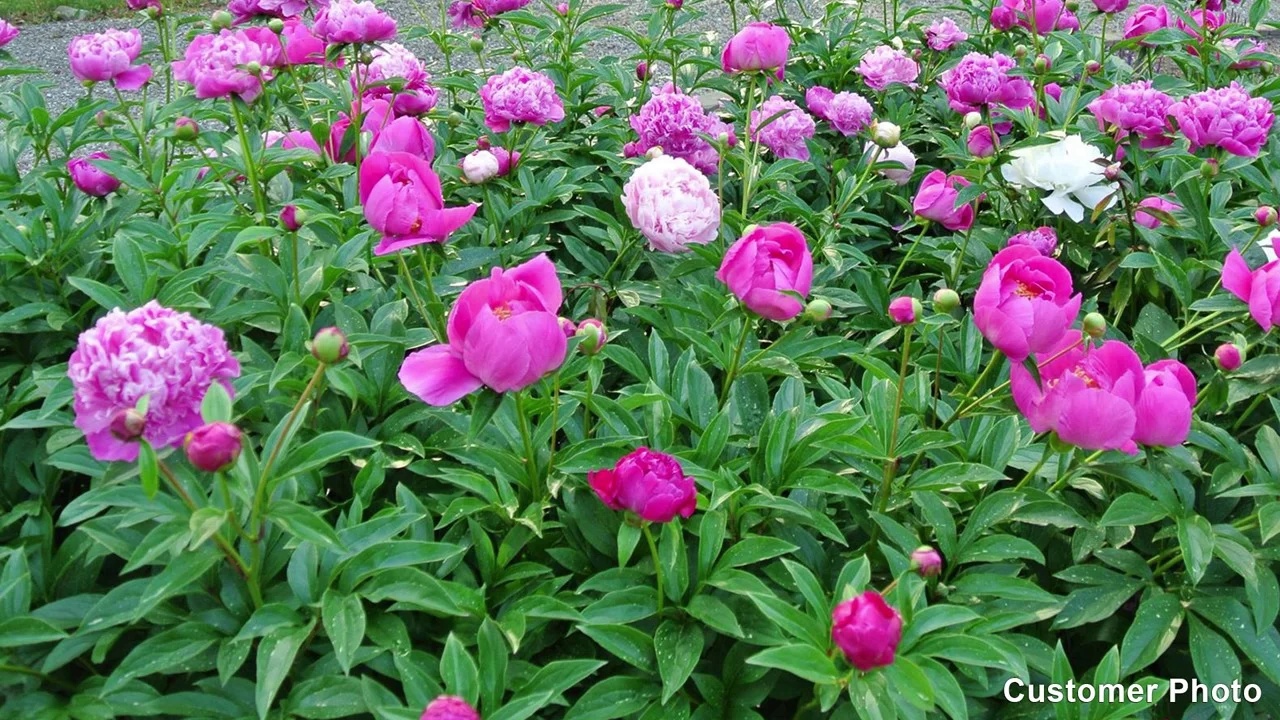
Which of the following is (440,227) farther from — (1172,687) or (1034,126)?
(1034,126)

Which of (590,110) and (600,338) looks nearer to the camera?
(600,338)

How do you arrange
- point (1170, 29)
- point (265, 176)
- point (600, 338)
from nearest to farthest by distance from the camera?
point (600, 338) < point (265, 176) < point (1170, 29)

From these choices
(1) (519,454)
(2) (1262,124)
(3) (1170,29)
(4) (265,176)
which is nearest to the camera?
(1) (519,454)

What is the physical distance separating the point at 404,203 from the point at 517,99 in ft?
1.88

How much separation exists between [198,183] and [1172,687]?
157 cm

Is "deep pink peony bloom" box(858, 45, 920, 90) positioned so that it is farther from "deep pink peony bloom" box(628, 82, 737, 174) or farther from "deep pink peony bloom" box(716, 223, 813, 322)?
"deep pink peony bloom" box(716, 223, 813, 322)

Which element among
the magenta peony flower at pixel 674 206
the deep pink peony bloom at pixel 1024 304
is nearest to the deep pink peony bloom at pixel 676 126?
the magenta peony flower at pixel 674 206

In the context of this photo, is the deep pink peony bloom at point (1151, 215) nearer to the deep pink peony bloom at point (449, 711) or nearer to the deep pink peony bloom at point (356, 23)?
the deep pink peony bloom at point (356, 23)

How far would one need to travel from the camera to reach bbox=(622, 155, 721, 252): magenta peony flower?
4.44 ft

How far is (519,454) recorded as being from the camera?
3.69 ft

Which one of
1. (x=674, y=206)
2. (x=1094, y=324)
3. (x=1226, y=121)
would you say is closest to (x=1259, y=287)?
(x=1094, y=324)

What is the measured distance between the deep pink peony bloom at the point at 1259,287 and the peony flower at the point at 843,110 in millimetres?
886

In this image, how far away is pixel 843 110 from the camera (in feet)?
6.51

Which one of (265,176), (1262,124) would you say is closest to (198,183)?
(265,176)
